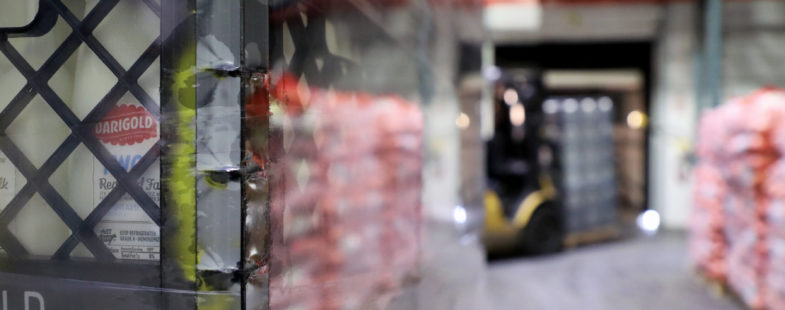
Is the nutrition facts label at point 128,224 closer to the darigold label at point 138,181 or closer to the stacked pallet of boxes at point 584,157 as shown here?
the darigold label at point 138,181

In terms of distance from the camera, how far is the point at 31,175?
805mm

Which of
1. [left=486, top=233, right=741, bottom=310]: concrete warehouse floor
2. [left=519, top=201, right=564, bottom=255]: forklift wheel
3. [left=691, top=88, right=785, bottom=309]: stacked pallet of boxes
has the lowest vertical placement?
[left=486, top=233, right=741, bottom=310]: concrete warehouse floor

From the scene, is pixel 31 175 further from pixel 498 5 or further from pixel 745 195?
pixel 498 5

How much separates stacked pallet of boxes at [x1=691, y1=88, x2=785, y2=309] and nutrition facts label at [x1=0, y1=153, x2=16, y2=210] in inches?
154

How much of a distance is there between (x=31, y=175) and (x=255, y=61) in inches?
13.7

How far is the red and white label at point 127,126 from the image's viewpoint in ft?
2.40

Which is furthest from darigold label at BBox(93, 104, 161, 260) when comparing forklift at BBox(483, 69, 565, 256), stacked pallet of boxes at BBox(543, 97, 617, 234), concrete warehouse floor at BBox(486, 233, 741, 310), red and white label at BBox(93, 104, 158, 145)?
stacked pallet of boxes at BBox(543, 97, 617, 234)

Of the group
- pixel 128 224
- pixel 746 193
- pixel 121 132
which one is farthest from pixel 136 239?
pixel 746 193

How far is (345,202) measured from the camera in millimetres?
996

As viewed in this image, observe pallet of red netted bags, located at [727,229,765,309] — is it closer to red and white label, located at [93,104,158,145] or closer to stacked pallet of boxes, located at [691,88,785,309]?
stacked pallet of boxes, located at [691,88,785,309]

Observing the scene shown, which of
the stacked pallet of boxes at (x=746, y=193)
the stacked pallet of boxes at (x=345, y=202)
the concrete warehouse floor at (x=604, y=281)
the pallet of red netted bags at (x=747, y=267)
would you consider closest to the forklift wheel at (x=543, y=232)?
the concrete warehouse floor at (x=604, y=281)

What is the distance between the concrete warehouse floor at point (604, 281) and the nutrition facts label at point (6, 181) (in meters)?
4.33

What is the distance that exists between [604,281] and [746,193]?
6.29ft

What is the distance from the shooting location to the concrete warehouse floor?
5.00m
